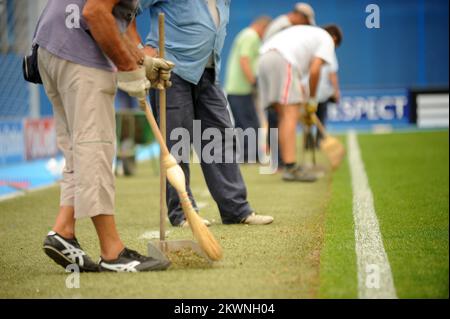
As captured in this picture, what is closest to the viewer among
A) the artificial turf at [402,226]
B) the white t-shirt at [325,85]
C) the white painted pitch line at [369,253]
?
the white painted pitch line at [369,253]

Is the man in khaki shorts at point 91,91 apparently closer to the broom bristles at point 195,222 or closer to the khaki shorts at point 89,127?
the khaki shorts at point 89,127

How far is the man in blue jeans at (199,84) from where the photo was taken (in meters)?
6.53

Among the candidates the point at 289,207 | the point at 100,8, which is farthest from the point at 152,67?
the point at 289,207

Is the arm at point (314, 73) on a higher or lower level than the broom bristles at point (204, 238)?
higher

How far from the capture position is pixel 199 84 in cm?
669

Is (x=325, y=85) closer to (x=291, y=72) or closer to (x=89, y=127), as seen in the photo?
(x=291, y=72)

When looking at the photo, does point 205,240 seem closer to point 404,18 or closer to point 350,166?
point 350,166

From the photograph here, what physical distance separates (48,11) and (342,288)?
6.88 feet

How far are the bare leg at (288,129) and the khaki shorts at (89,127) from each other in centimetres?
562

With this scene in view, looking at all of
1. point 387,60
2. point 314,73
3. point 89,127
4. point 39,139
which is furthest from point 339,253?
point 387,60

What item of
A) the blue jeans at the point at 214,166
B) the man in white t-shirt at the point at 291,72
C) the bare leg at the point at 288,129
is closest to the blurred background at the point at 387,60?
the man in white t-shirt at the point at 291,72

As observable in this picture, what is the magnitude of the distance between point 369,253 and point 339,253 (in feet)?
0.55
